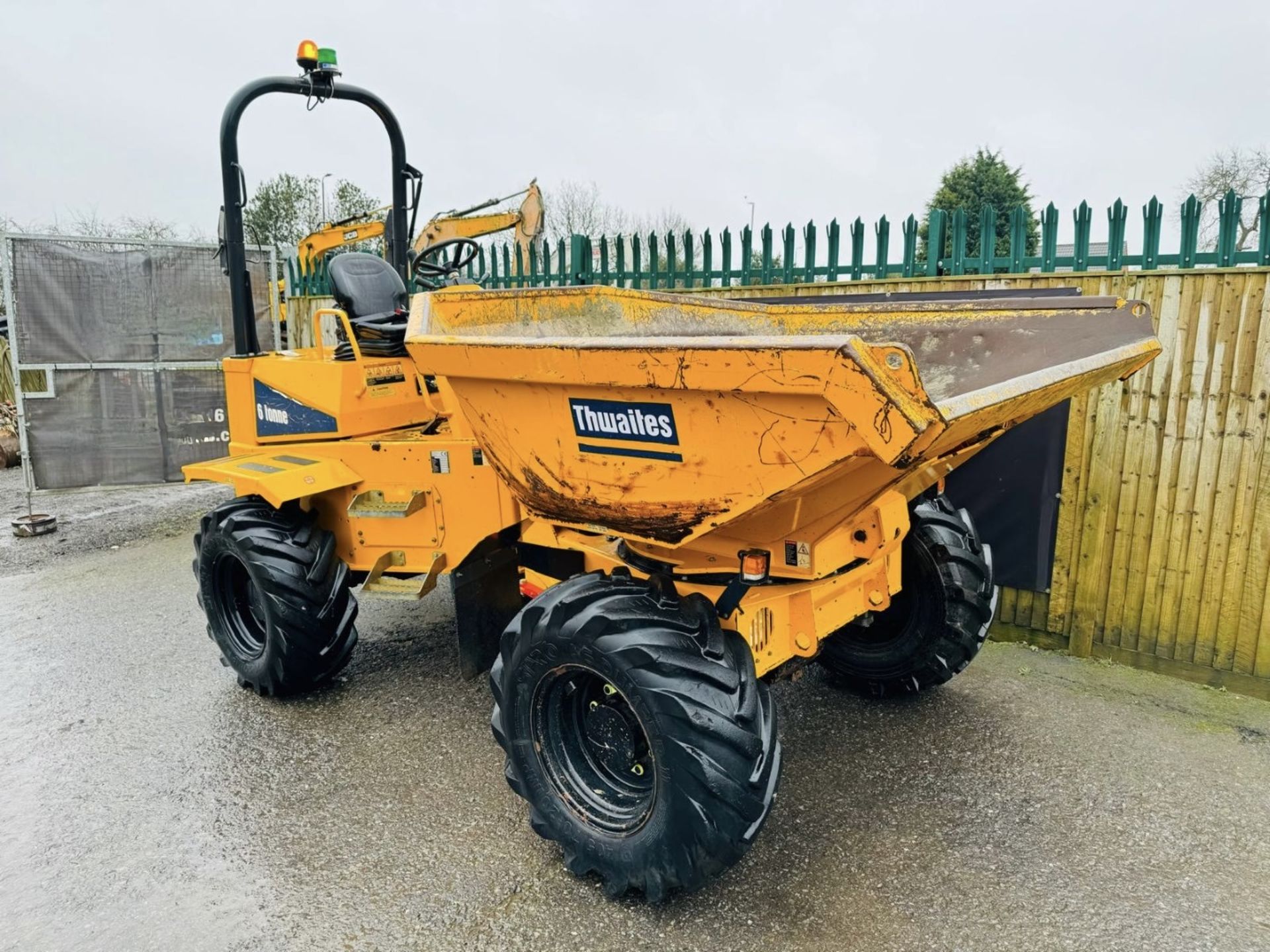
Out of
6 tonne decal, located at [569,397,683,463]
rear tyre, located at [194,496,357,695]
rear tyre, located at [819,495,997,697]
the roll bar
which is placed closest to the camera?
6 tonne decal, located at [569,397,683,463]

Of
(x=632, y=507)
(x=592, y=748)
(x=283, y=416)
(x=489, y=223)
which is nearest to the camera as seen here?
(x=632, y=507)

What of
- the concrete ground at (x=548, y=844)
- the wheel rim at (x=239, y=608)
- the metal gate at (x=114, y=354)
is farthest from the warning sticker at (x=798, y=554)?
the metal gate at (x=114, y=354)

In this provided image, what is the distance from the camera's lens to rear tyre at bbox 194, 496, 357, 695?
3.85 meters

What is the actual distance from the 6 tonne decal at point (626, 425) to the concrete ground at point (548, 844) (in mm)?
1384

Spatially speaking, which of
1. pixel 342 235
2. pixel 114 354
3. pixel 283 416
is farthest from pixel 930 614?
pixel 114 354

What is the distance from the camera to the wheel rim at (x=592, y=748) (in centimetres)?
271

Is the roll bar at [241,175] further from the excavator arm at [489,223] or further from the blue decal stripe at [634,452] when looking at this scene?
the blue decal stripe at [634,452]

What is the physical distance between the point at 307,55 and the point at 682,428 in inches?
124

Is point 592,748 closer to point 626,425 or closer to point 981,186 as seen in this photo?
point 626,425

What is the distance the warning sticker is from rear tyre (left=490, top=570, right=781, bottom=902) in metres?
0.28

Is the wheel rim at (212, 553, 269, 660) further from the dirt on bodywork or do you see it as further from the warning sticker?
the warning sticker

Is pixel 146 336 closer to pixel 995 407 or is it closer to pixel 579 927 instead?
pixel 579 927

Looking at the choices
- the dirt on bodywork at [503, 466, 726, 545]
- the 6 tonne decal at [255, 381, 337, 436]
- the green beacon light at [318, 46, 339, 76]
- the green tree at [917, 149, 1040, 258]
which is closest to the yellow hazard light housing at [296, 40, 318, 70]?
the green beacon light at [318, 46, 339, 76]

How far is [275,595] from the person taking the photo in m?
3.83
